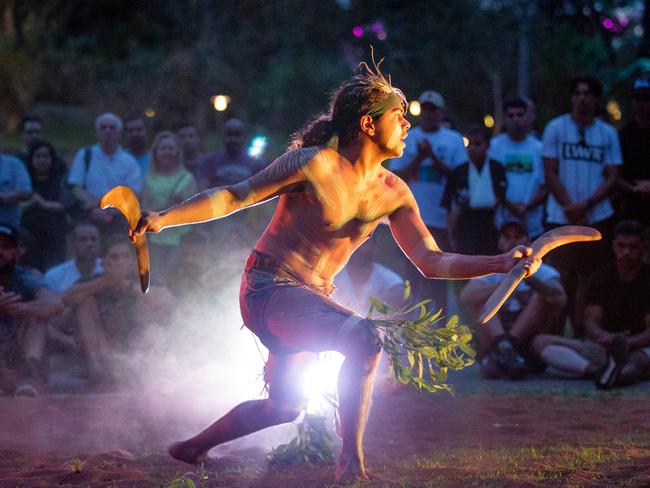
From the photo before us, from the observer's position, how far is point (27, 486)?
532cm

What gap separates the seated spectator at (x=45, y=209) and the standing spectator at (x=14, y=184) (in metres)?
0.23

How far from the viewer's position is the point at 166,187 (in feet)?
34.3

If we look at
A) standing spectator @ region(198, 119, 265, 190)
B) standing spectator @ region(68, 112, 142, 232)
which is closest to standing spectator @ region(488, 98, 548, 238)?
standing spectator @ region(198, 119, 265, 190)

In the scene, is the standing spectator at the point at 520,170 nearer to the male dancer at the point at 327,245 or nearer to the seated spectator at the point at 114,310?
the seated spectator at the point at 114,310

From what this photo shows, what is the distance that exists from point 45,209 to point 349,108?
19.6ft

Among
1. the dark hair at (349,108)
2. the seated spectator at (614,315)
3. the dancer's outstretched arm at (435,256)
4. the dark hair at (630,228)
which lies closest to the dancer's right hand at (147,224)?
the dark hair at (349,108)

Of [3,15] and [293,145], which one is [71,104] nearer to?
[3,15]

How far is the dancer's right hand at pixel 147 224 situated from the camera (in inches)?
177

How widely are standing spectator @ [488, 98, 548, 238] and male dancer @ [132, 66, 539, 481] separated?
4786 mm

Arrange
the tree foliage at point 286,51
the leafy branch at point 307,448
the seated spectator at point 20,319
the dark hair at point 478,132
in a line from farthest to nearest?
the tree foliage at point 286,51, the dark hair at point 478,132, the seated spectator at point 20,319, the leafy branch at point 307,448

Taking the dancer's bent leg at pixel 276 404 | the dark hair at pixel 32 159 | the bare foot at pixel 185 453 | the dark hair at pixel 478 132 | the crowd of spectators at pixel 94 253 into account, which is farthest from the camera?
the dark hair at pixel 32 159

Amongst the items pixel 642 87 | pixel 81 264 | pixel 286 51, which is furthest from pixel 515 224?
pixel 286 51

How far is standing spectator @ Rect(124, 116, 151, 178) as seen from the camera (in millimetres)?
11188

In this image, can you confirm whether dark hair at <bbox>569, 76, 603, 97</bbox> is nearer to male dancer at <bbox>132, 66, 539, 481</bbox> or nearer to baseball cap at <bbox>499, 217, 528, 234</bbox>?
baseball cap at <bbox>499, 217, 528, 234</bbox>
